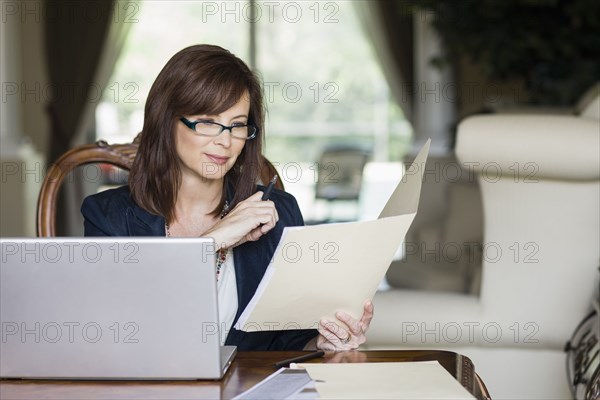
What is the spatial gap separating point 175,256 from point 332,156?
6837mm

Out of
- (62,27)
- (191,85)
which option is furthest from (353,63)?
(191,85)

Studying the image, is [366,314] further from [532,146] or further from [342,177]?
[342,177]

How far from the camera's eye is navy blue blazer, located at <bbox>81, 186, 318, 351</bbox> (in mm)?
2090

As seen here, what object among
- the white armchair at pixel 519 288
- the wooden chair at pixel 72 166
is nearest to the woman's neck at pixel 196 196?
the wooden chair at pixel 72 166

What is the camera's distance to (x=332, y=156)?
824 centimetres

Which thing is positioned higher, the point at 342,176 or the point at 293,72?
the point at 293,72

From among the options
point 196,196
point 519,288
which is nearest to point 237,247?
point 196,196

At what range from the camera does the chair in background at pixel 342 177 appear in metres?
8.15

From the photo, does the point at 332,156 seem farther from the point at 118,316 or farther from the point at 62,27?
the point at 118,316

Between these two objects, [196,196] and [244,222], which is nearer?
[244,222]

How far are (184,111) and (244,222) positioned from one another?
14.1 inches

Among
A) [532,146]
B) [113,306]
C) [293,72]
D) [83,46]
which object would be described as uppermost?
[83,46]

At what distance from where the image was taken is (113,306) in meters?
1.47

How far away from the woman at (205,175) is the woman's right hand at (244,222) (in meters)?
0.10
